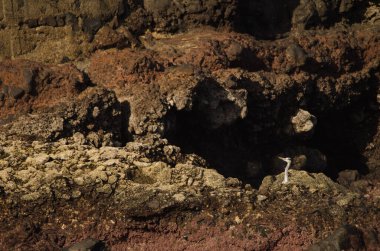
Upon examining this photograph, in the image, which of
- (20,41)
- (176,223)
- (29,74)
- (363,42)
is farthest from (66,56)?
(363,42)

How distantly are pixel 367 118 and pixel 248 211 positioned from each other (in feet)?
13.7

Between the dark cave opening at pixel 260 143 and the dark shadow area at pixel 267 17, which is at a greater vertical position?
the dark shadow area at pixel 267 17

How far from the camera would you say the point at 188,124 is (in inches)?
282

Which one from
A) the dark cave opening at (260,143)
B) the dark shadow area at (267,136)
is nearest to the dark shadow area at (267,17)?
the dark shadow area at (267,136)

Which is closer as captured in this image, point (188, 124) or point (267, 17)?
point (188, 124)

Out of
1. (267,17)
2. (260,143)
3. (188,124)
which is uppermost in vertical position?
(267,17)

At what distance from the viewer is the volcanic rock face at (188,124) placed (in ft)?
17.5

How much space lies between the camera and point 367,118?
30.2 feet

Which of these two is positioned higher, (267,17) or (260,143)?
(267,17)

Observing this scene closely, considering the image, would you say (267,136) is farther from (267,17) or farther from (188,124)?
(267,17)

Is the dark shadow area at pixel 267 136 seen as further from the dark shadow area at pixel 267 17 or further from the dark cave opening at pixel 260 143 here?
the dark shadow area at pixel 267 17

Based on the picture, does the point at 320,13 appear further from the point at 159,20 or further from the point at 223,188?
the point at 223,188

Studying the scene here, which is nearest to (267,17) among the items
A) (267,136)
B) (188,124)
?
(267,136)

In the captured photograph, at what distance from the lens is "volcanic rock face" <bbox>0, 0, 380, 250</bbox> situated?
17.5ft
